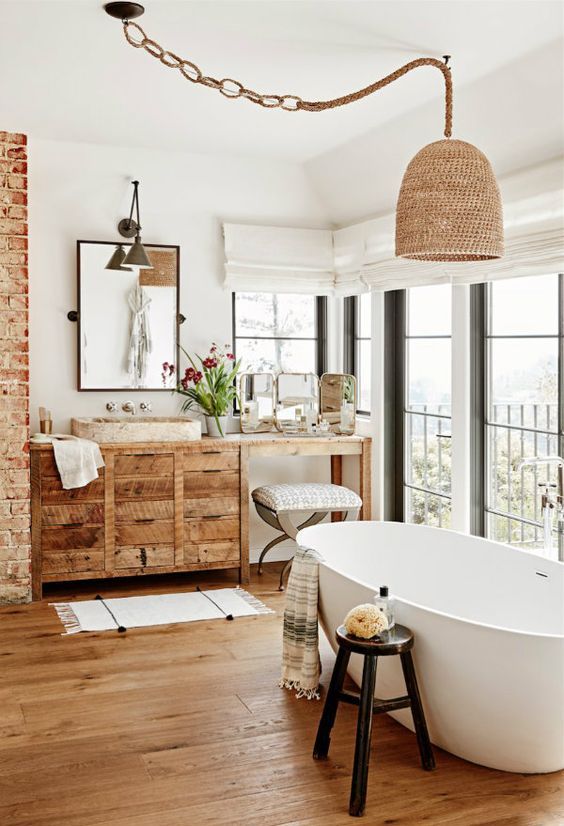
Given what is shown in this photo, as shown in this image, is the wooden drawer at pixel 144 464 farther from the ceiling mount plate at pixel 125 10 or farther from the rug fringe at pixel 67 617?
the ceiling mount plate at pixel 125 10

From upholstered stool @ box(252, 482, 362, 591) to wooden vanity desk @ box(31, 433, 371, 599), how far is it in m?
0.16

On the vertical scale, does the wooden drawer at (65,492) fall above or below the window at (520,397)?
below

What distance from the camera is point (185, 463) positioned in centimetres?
545

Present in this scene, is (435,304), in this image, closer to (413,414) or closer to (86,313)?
(413,414)

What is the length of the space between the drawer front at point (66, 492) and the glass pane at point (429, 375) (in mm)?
1968

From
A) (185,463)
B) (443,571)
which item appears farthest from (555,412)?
(185,463)

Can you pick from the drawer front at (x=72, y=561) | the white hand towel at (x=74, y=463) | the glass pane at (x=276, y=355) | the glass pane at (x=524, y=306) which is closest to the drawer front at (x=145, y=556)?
the drawer front at (x=72, y=561)

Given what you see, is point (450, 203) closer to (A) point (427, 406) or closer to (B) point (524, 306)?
(B) point (524, 306)

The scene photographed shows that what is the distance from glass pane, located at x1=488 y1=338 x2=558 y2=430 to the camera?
169 inches

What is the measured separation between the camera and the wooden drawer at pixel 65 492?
5.12 metres

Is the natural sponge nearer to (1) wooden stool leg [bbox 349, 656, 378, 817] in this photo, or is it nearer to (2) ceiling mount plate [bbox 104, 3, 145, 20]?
(1) wooden stool leg [bbox 349, 656, 378, 817]

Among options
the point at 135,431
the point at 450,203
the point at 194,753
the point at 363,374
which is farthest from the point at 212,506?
the point at 450,203

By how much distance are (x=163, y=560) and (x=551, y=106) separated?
3.28 meters

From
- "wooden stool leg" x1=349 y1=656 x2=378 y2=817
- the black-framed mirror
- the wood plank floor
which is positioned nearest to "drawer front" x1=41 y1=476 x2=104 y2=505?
the black-framed mirror
